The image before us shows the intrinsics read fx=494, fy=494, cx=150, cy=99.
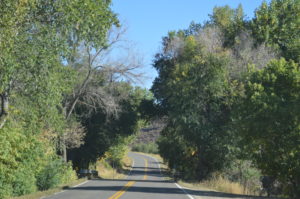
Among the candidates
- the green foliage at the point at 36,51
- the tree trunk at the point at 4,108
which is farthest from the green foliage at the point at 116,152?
the tree trunk at the point at 4,108

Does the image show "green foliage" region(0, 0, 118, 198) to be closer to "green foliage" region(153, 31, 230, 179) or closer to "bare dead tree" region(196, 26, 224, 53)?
"green foliage" region(153, 31, 230, 179)

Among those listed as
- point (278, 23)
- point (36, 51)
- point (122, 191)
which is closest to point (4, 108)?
point (36, 51)

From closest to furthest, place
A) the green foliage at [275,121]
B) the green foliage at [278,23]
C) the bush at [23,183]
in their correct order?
the green foliage at [275,121]
the bush at [23,183]
the green foliage at [278,23]

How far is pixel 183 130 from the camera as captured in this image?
132 ft

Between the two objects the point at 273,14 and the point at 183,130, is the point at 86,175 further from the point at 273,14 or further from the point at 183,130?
the point at 273,14

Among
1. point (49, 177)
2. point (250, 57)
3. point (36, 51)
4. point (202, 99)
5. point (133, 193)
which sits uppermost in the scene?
point (250, 57)

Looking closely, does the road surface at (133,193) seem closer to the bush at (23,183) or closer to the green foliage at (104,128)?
the bush at (23,183)

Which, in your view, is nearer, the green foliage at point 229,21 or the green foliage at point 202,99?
the green foliage at point 202,99

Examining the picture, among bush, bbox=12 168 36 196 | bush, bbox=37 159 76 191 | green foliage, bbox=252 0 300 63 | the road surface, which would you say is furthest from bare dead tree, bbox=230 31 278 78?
bush, bbox=12 168 36 196

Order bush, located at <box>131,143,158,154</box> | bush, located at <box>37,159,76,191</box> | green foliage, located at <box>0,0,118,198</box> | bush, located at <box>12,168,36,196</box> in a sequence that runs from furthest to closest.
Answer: bush, located at <box>131,143,158,154</box> < bush, located at <box>37,159,76,191</box> < bush, located at <box>12,168,36,196</box> < green foliage, located at <box>0,0,118,198</box>

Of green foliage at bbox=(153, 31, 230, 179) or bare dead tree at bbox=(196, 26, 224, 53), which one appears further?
bare dead tree at bbox=(196, 26, 224, 53)

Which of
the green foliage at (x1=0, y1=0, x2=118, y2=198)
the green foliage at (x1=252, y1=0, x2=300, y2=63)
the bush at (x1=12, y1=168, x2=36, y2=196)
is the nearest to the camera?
the green foliage at (x1=0, y1=0, x2=118, y2=198)

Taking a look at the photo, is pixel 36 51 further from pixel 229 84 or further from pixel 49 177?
pixel 229 84

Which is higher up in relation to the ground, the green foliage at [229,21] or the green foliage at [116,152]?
the green foliage at [229,21]
